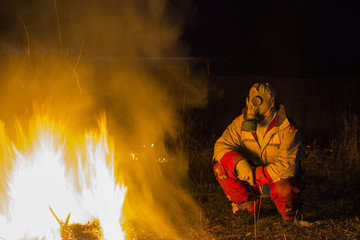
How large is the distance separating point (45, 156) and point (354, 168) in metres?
4.19

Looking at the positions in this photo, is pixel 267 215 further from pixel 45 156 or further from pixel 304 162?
→ pixel 45 156

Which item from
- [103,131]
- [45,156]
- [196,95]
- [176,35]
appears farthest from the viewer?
[196,95]

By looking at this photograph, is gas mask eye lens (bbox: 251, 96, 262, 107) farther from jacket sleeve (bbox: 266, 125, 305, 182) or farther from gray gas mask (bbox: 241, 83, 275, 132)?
jacket sleeve (bbox: 266, 125, 305, 182)

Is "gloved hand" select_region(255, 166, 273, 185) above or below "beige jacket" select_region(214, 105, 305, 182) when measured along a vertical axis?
below

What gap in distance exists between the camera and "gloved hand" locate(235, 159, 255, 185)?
307 centimetres

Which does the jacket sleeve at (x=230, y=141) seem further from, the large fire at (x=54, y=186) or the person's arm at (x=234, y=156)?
the large fire at (x=54, y=186)

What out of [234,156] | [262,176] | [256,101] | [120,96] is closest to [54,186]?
[234,156]

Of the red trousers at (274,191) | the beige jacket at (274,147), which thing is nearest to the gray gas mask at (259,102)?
the beige jacket at (274,147)

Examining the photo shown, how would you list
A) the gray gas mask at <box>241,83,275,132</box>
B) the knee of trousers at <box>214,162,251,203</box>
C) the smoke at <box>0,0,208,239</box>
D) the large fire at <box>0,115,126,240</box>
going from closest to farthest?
the large fire at <box>0,115,126,240</box> → the gray gas mask at <box>241,83,275,132</box> → the knee of trousers at <box>214,162,251,203</box> → the smoke at <box>0,0,208,239</box>

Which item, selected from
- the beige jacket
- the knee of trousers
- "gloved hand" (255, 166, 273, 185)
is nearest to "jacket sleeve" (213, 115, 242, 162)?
the beige jacket

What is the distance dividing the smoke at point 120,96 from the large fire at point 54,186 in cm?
35

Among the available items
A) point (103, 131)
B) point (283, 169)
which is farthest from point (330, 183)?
point (103, 131)

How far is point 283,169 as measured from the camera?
300 cm

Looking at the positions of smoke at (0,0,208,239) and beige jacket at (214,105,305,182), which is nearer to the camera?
beige jacket at (214,105,305,182)
